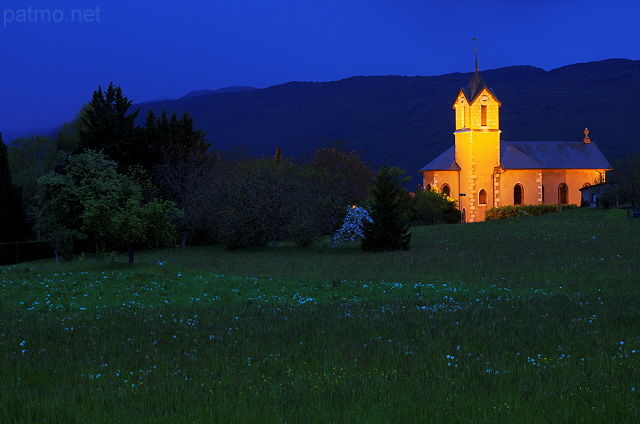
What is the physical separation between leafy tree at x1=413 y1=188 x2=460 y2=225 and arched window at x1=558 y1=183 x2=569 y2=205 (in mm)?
15983

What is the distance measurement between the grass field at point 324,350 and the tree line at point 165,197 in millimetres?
12583

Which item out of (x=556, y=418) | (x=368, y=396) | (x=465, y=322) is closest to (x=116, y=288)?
(x=465, y=322)

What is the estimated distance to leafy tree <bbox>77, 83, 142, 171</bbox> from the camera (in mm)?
65625

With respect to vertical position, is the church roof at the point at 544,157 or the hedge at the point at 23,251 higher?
the church roof at the point at 544,157

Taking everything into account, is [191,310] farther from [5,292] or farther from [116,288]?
[5,292]

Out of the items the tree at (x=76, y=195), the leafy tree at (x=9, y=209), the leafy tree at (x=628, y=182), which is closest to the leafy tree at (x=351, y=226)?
the tree at (x=76, y=195)

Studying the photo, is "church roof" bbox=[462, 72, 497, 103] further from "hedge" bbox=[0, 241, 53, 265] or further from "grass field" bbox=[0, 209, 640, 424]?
"grass field" bbox=[0, 209, 640, 424]

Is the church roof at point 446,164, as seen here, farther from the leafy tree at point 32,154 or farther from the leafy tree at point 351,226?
the leafy tree at point 32,154

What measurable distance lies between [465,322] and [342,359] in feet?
14.1

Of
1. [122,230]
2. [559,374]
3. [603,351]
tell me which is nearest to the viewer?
[559,374]

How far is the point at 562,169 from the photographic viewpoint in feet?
311

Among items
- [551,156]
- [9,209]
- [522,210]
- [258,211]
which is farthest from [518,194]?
[9,209]

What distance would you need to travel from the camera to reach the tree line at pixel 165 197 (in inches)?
1599

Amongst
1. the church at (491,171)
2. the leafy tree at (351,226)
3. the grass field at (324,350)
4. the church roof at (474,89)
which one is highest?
the church roof at (474,89)
